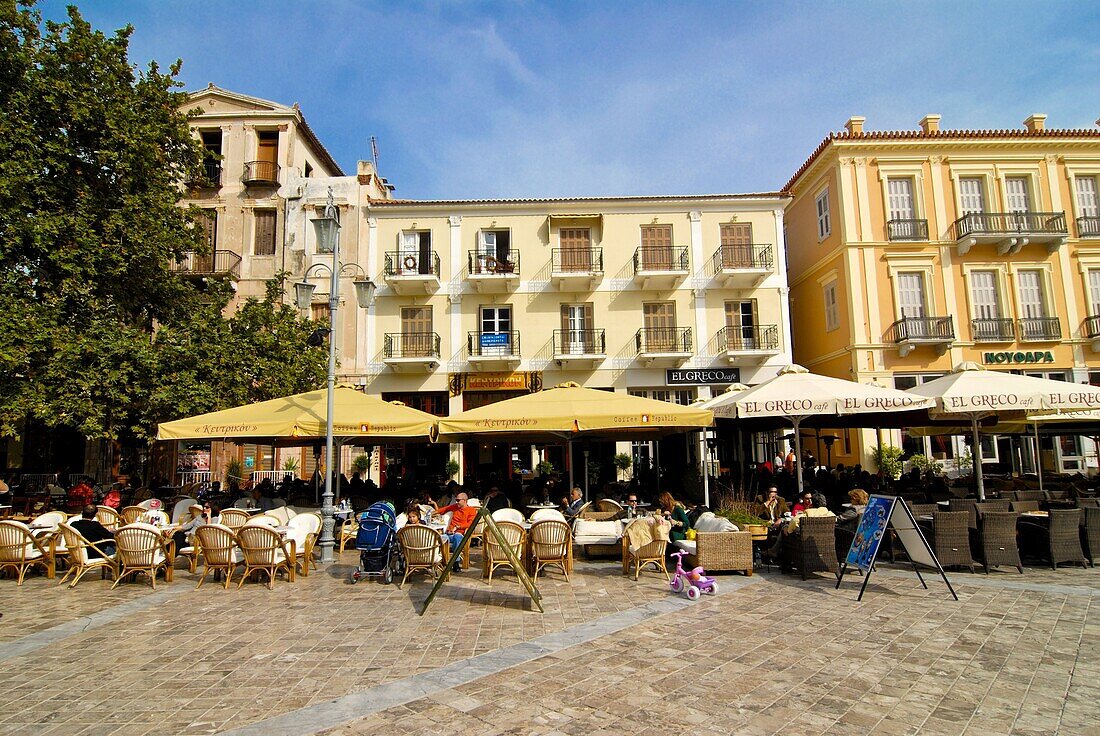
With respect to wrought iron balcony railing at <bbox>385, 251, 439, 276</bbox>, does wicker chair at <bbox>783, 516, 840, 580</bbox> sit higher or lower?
lower

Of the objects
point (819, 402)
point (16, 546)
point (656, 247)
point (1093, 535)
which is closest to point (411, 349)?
point (656, 247)

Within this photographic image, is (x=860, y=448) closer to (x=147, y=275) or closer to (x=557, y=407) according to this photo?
(x=557, y=407)

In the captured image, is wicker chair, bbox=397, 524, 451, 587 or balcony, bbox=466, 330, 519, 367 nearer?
wicker chair, bbox=397, 524, 451, 587

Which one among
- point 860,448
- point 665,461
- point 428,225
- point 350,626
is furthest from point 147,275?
point 860,448

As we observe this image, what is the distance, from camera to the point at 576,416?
9.14 meters

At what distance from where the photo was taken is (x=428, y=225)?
22438mm

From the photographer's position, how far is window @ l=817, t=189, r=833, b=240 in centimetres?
2253

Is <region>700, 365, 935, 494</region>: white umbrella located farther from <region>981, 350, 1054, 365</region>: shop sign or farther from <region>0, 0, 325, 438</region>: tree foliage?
<region>981, 350, 1054, 365</region>: shop sign

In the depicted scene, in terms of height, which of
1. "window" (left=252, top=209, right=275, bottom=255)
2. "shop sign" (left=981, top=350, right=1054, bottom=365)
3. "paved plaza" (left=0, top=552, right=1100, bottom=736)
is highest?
"window" (left=252, top=209, right=275, bottom=255)

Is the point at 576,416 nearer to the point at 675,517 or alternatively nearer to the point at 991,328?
the point at 675,517

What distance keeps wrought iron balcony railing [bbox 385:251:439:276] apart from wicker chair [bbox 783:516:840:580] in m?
16.9

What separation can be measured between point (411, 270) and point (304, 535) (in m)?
14.7

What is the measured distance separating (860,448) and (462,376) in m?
13.6

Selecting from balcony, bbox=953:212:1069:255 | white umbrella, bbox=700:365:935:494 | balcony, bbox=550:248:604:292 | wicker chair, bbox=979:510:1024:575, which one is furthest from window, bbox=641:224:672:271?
wicker chair, bbox=979:510:1024:575
